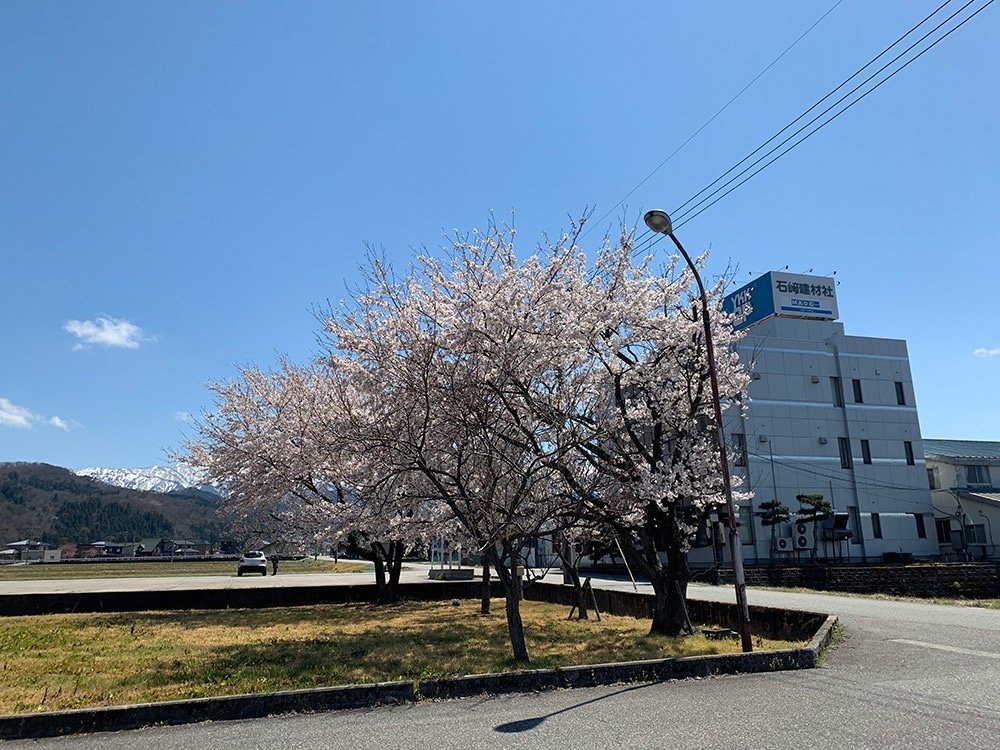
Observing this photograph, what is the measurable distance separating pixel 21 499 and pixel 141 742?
623 ft

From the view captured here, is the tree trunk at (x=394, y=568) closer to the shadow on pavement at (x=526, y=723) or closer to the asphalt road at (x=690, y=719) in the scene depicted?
the asphalt road at (x=690, y=719)

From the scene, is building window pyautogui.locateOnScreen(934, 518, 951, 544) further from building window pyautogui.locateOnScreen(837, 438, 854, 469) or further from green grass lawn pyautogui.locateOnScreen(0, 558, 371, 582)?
green grass lawn pyautogui.locateOnScreen(0, 558, 371, 582)

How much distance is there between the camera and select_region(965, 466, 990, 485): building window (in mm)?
51875

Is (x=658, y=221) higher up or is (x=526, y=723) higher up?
(x=658, y=221)

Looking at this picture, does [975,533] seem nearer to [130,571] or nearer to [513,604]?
[513,604]

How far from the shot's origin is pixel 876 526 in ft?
152

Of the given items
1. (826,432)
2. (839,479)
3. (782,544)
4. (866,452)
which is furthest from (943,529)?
(782,544)

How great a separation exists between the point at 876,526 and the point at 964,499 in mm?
7460

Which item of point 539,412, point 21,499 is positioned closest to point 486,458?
point 539,412

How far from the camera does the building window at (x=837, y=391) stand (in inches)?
1874

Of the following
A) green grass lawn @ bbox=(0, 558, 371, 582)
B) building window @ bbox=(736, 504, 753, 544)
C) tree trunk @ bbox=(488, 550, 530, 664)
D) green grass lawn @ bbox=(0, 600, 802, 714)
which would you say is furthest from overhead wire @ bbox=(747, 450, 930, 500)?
tree trunk @ bbox=(488, 550, 530, 664)

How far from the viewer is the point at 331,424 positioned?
44.6ft

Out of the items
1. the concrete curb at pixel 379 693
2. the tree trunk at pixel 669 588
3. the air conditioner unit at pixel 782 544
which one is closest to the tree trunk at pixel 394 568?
the tree trunk at pixel 669 588

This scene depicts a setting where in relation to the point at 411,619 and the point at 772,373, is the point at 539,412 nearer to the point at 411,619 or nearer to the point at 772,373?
the point at 411,619
